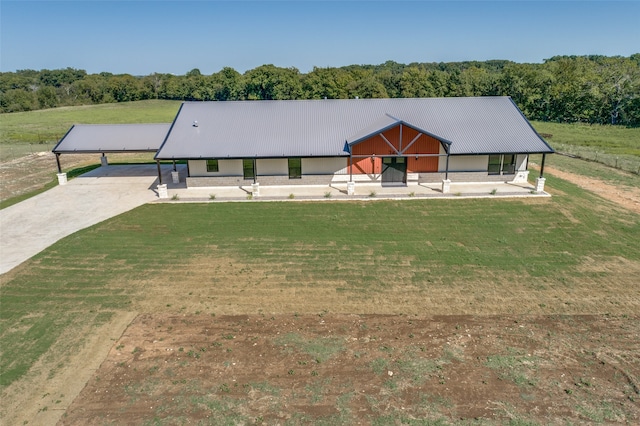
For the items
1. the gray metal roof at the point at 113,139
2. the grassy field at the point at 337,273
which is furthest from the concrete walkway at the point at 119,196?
the gray metal roof at the point at 113,139

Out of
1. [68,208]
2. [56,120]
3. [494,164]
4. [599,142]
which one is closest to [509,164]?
[494,164]

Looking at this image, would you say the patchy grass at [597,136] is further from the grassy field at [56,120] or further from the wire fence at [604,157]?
the grassy field at [56,120]

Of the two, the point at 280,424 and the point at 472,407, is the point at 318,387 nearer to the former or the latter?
the point at 280,424

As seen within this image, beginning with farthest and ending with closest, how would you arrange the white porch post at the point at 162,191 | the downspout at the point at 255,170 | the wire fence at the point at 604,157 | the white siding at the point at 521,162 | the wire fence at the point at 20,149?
1. the wire fence at the point at 20,149
2. the wire fence at the point at 604,157
3. the white siding at the point at 521,162
4. the downspout at the point at 255,170
5. the white porch post at the point at 162,191

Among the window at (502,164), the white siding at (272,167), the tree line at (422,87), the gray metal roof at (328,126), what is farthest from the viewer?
the tree line at (422,87)

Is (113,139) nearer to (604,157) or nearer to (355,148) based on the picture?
(355,148)

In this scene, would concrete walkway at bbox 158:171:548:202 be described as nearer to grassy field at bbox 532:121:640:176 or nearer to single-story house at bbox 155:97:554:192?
single-story house at bbox 155:97:554:192

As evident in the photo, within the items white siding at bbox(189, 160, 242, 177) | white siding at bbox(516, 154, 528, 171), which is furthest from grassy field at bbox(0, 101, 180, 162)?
white siding at bbox(516, 154, 528, 171)
